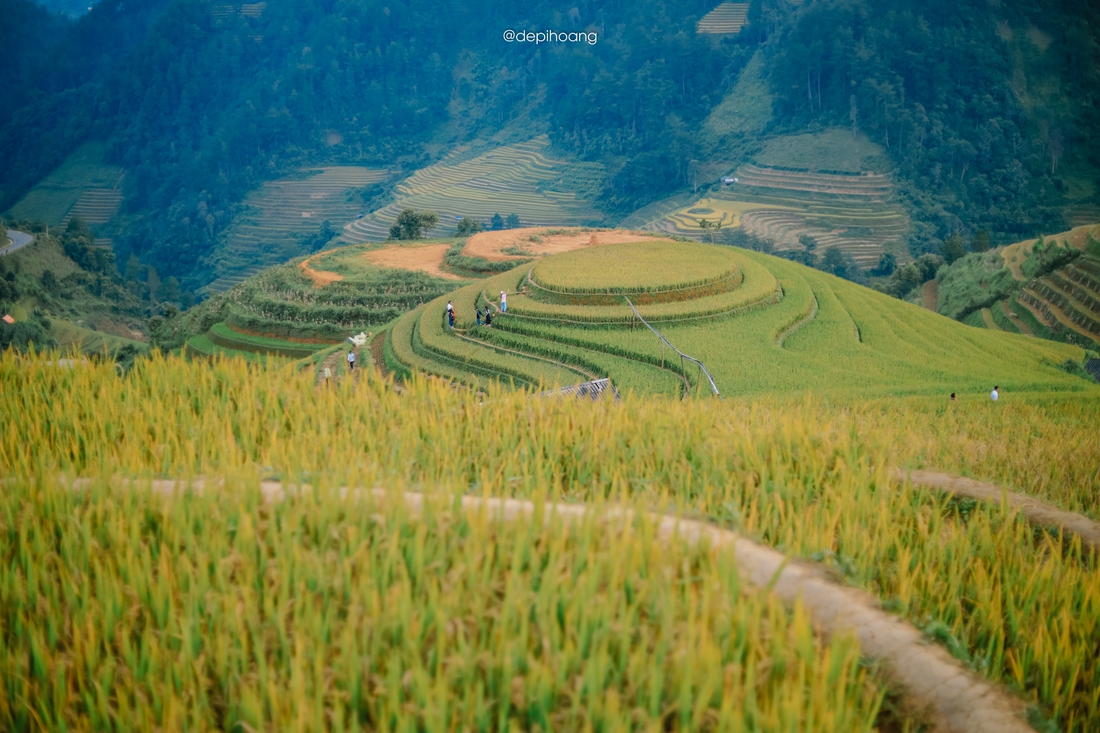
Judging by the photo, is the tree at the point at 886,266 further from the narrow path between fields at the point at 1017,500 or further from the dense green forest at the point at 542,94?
the narrow path between fields at the point at 1017,500

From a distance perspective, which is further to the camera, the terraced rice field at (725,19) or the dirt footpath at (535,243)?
the terraced rice field at (725,19)

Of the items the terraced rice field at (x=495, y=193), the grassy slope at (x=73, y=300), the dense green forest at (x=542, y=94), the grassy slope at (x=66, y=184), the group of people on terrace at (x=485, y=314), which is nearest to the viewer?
the group of people on terrace at (x=485, y=314)

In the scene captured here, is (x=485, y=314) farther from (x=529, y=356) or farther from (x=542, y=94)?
(x=542, y=94)

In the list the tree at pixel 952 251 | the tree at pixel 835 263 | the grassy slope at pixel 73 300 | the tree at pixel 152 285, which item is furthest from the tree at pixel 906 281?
the tree at pixel 152 285

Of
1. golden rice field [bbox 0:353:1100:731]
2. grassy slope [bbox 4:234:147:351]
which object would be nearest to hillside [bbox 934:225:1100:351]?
golden rice field [bbox 0:353:1100:731]

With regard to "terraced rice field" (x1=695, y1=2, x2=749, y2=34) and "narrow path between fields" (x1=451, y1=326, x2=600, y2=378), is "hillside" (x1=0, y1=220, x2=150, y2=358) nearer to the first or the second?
"narrow path between fields" (x1=451, y1=326, x2=600, y2=378)

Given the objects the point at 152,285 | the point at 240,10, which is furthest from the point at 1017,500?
the point at 240,10
